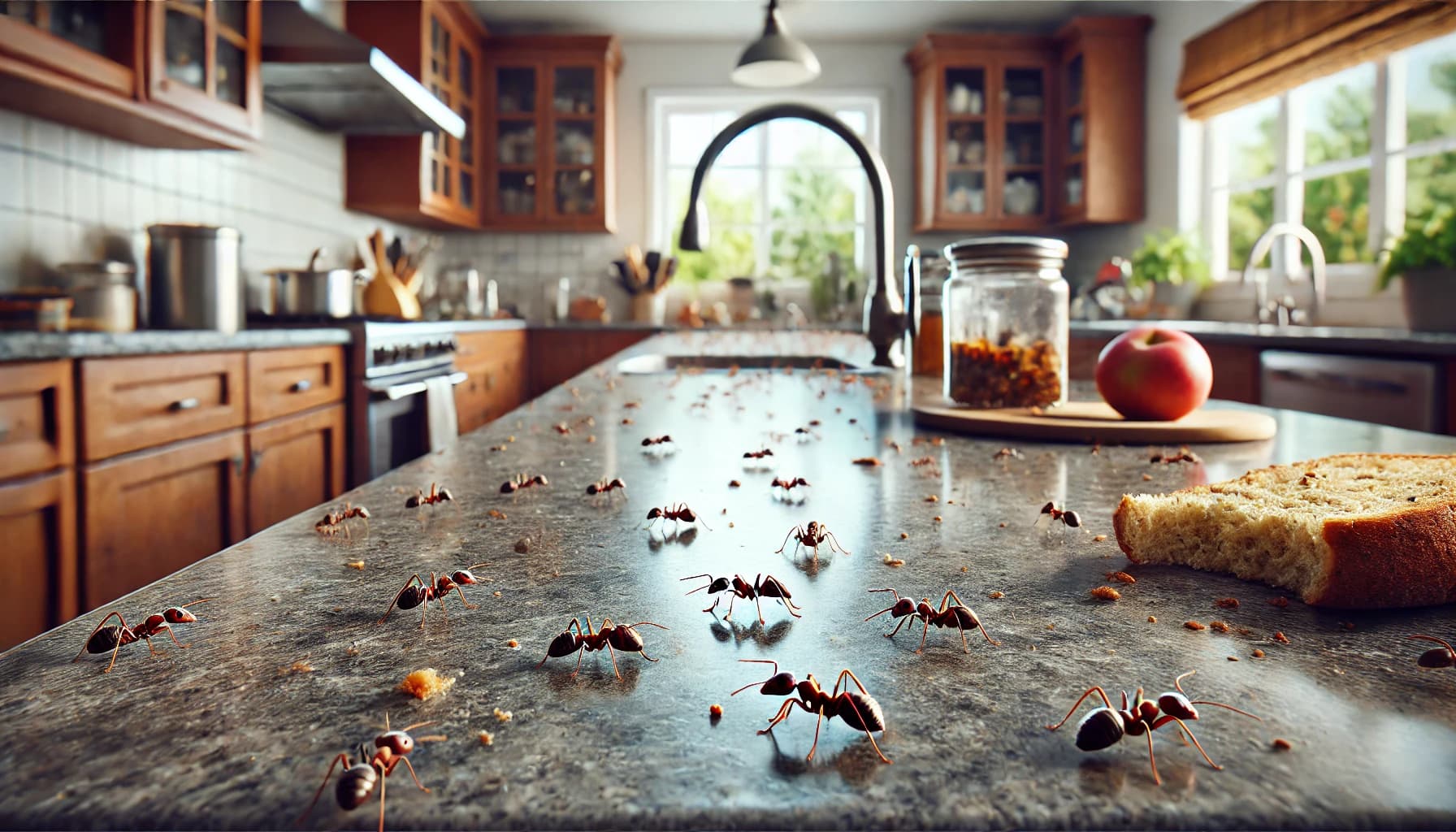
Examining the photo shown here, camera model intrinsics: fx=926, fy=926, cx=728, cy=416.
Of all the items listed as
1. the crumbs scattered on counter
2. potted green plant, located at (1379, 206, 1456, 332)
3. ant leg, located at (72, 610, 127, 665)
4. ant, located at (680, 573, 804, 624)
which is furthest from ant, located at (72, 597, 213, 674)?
potted green plant, located at (1379, 206, 1456, 332)

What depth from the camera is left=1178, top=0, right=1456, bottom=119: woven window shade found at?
3.60 metres

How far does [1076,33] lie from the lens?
226 inches

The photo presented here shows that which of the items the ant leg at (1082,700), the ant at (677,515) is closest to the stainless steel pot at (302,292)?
A: the ant at (677,515)

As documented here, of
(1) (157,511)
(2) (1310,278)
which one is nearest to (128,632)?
(1) (157,511)

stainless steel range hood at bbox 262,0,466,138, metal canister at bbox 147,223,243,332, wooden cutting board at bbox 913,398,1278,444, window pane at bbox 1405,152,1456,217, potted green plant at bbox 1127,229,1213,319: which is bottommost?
wooden cutting board at bbox 913,398,1278,444

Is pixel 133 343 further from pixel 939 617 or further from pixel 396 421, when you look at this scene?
pixel 939 617

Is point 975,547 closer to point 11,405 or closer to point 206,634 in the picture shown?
point 206,634

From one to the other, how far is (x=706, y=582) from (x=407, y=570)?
0.58 feet

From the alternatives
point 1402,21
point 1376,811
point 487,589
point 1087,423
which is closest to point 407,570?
point 487,589

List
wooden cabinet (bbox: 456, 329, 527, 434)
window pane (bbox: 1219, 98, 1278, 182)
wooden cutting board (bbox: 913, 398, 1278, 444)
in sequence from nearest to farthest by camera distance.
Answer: wooden cutting board (bbox: 913, 398, 1278, 444) < wooden cabinet (bbox: 456, 329, 527, 434) < window pane (bbox: 1219, 98, 1278, 182)

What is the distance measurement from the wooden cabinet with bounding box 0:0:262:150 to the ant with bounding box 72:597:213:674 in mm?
2241

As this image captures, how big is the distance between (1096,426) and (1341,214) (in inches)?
162

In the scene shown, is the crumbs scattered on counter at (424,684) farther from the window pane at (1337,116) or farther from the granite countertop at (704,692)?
the window pane at (1337,116)

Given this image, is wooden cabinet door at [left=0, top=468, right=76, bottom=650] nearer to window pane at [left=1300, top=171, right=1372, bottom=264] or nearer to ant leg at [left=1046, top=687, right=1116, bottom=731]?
ant leg at [left=1046, top=687, right=1116, bottom=731]
